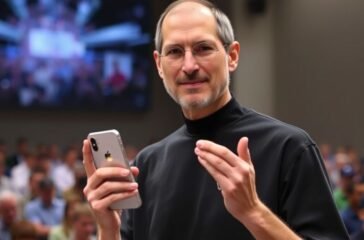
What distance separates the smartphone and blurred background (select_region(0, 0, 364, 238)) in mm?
7752

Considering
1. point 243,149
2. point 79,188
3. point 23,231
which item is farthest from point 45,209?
point 243,149

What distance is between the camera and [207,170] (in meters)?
1.45

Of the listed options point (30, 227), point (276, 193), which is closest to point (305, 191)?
point (276, 193)

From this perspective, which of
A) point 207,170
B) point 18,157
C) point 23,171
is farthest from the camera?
point 18,157

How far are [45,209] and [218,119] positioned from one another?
4.69 meters

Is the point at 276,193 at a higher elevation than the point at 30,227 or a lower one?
higher

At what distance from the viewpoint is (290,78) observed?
10242 mm

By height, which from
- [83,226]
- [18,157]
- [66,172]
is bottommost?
[66,172]

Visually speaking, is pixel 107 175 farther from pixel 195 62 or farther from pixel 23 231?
pixel 23 231

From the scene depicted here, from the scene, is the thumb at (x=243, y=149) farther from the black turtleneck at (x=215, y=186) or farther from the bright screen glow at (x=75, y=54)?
the bright screen glow at (x=75, y=54)

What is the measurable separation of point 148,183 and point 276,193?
14.3 inches

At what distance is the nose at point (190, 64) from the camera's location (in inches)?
65.1

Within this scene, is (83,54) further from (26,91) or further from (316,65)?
(316,65)

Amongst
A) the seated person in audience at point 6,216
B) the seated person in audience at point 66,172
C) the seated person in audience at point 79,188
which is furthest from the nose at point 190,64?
the seated person in audience at point 66,172
